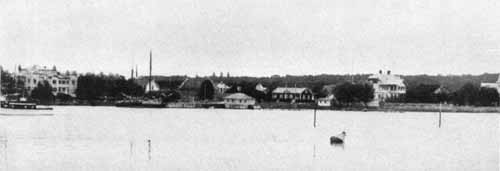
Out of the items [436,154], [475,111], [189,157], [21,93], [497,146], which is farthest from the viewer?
[21,93]

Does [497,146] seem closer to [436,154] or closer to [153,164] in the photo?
[436,154]

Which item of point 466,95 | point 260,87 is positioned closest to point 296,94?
point 260,87

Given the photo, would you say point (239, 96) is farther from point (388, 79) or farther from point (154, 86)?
point (388, 79)

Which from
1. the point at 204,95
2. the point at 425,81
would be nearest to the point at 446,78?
the point at 425,81

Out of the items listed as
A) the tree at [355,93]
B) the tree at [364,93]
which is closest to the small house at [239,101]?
the tree at [355,93]

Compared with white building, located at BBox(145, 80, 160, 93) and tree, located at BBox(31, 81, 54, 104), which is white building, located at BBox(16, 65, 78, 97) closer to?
tree, located at BBox(31, 81, 54, 104)
